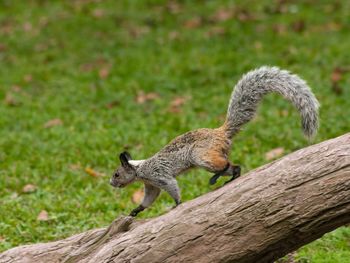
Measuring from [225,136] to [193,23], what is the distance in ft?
29.3

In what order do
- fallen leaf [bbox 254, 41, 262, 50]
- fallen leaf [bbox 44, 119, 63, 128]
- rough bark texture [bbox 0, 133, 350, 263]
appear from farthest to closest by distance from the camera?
1. fallen leaf [bbox 254, 41, 262, 50]
2. fallen leaf [bbox 44, 119, 63, 128]
3. rough bark texture [bbox 0, 133, 350, 263]

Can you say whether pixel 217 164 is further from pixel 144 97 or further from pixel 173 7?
pixel 173 7

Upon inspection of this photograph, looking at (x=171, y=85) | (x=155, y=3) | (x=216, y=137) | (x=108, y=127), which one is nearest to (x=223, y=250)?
(x=216, y=137)

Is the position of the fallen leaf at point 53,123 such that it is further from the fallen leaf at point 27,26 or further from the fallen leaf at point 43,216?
the fallen leaf at point 27,26

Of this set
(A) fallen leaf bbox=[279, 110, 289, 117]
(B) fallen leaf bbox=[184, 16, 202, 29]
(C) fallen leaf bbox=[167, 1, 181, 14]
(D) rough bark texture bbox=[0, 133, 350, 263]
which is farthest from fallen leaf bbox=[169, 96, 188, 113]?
(D) rough bark texture bbox=[0, 133, 350, 263]

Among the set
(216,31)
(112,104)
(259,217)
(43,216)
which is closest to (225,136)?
(259,217)

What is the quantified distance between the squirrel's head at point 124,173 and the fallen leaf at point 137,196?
4.59ft

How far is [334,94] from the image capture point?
33.9ft

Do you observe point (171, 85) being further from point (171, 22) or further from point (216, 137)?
point (216, 137)

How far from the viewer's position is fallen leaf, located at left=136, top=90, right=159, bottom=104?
1098cm

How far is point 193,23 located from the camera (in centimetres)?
1422

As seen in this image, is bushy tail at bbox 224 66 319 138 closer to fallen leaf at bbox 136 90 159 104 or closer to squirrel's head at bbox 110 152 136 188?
squirrel's head at bbox 110 152 136 188

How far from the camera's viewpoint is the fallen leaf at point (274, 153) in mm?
8368

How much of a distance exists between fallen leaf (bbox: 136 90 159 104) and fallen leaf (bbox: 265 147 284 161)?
2.89 meters
